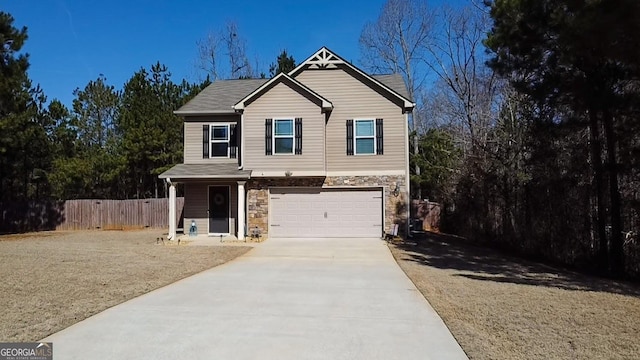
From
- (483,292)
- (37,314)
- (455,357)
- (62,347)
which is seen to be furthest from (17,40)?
(455,357)

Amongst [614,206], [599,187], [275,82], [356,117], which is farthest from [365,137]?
[614,206]

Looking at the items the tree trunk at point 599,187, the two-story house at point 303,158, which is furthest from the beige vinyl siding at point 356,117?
the tree trunk at point 599,187

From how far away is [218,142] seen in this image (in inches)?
794

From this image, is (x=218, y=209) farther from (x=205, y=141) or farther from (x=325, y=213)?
(x=325, y=213)

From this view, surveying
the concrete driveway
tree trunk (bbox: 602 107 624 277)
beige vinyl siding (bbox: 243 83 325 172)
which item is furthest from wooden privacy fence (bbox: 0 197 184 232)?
tree trunk (bbox: 602 107 624 277)

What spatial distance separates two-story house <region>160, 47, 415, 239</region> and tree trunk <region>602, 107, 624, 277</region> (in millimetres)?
7484

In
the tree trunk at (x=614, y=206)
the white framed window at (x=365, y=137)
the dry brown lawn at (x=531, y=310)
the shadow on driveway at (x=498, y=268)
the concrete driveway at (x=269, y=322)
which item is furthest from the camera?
the white framed window at (x=365, y=137)

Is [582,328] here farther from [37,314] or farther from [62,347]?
[37,314]

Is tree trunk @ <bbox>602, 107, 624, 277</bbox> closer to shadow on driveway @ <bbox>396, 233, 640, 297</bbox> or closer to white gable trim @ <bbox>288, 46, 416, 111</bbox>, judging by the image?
shadow on driveway @ <bbox>396, 233, 640, 297</bbox>

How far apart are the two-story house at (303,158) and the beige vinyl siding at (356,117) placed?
0.13 feet

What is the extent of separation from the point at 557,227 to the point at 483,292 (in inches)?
296

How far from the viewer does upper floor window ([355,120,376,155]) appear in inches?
760

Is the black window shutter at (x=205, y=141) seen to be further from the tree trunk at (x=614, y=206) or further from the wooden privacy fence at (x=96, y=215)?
the tree trunk at (x=614, y=206)

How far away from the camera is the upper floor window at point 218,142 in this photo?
2014cm
